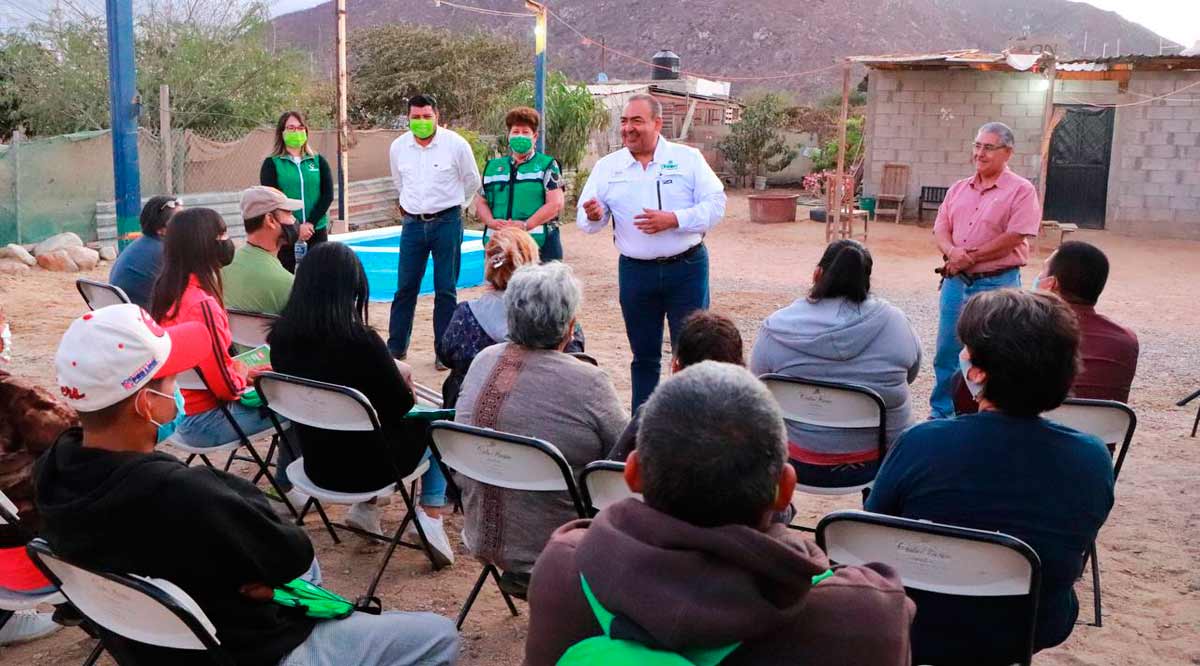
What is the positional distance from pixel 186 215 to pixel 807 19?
67014mm

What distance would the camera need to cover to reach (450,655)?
104 inches

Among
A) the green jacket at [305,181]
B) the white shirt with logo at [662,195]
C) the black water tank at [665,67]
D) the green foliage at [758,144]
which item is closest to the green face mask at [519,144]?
the green jacket at [305,181]

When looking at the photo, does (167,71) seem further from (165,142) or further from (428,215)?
(428,215)

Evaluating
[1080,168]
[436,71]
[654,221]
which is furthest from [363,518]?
[436,71]

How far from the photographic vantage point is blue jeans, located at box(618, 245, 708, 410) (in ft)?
18.0

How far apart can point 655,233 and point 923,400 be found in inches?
91.6

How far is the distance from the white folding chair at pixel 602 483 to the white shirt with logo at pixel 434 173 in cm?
464

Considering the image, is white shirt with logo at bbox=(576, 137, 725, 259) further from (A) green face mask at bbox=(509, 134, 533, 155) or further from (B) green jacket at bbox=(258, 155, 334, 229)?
(B) green jacket at bbox=(258, 155, 334, 229)

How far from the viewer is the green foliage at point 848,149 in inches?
964

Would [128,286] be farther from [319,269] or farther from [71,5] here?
[71,5]

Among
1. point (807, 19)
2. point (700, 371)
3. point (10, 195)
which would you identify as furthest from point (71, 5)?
point (807, 19)

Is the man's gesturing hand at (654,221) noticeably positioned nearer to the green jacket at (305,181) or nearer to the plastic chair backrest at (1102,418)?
the plastic chair backrest at (1102,418)

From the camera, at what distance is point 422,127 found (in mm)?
7207

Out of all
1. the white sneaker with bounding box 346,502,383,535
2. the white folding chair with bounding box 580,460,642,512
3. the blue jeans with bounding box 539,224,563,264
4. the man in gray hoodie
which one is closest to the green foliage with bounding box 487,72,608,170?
the blue jeans with bounding box 539,224,563,264
